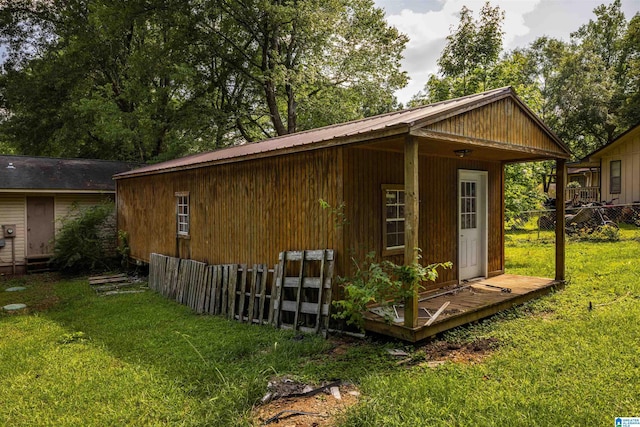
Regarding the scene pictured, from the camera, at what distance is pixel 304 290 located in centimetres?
577

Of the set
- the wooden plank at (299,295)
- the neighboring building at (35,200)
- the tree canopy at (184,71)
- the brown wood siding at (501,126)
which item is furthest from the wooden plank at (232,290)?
the tree canopy at (184,71)

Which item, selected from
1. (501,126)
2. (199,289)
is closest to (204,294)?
(199,289)

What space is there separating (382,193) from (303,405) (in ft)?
10.7

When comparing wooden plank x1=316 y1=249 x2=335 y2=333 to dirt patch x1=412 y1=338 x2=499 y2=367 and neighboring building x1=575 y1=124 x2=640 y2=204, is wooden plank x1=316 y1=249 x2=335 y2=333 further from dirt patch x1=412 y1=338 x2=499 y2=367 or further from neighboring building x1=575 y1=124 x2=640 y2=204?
neighboring building x1=575 y1=124 x2=640 y2=204

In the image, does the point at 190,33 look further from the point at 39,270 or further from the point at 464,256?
the point at 464,256

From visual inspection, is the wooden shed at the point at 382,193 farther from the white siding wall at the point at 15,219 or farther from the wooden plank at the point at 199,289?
the white siding wall at the point at 15,219

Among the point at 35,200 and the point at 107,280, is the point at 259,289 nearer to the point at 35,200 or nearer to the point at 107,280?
the point at 107,280

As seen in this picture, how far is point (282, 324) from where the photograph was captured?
5.86 m

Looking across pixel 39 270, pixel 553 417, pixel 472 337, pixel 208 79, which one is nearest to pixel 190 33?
pixel 208 79

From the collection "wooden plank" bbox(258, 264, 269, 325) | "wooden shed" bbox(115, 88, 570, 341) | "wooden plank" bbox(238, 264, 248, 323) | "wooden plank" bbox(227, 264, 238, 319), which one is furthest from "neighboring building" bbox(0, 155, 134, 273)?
"wooden plank" bbox(258, 264, 269, 325)

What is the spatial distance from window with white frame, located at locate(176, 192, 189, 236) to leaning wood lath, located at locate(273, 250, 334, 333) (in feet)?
11.9

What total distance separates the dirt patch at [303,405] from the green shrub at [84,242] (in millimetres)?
9691

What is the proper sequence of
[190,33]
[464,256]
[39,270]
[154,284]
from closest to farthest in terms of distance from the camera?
[464,256]
[154,284]
[39,270]
[190,33]

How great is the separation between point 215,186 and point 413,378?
5.38 m
